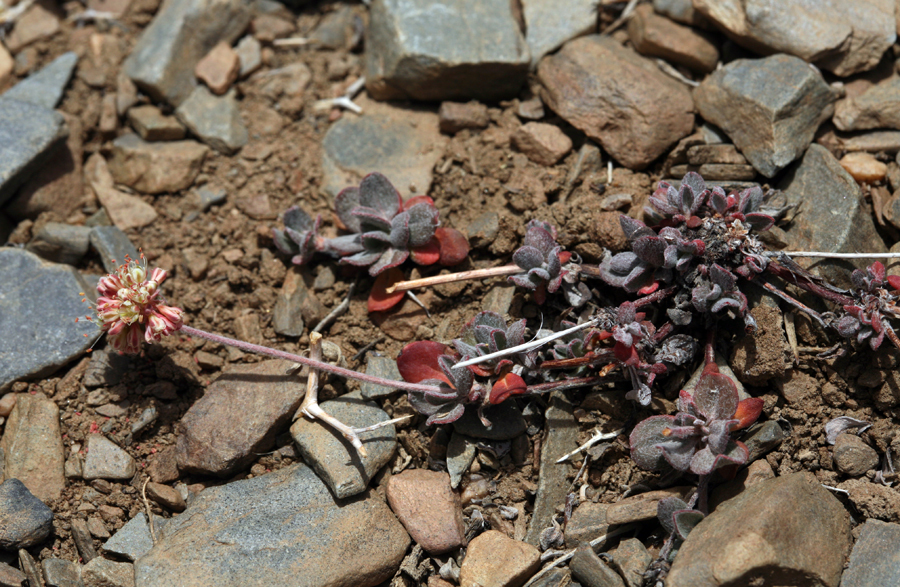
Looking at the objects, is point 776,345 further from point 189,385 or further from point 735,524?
point 189,385

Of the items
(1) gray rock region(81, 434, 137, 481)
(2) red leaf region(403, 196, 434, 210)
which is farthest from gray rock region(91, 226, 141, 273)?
(2) red leaf region(403, 196, 434, 210)

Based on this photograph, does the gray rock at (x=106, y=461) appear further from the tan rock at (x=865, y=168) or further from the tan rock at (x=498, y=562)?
the tan rock at (x=865, y=168)

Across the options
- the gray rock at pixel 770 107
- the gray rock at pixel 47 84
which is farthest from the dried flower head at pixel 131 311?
the gray rock at pixel 770 107

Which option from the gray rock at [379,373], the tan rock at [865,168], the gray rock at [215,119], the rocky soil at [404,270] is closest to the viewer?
the rocky soil at [404,270]

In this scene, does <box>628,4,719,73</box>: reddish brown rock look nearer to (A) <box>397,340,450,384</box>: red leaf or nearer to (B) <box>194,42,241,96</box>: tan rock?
(A) <box>397,340,450,384</box>: red leaf

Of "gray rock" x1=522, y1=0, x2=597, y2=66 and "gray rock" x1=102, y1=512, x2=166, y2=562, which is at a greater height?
"gray rock" x1=522, y1=0, x2=597, y2=66
